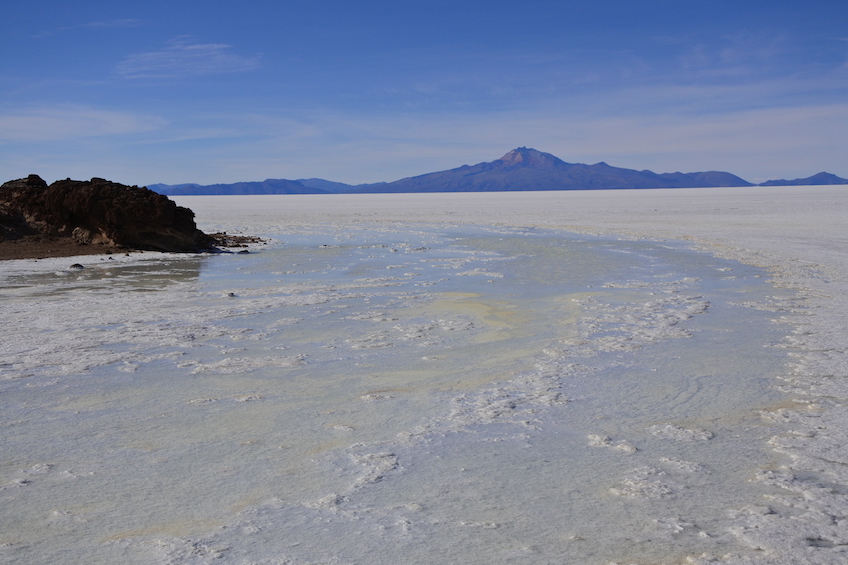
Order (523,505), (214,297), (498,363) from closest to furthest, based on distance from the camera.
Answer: (523,505) < (498,363) < (214,297)

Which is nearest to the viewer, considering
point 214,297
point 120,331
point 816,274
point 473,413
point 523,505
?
point 523,505

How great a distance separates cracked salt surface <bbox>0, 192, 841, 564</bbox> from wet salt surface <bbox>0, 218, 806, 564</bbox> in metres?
0.02

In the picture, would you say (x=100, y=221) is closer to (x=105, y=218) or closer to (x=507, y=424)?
(x=105, y=218)

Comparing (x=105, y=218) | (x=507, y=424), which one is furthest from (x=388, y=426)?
(x=105, y=218)

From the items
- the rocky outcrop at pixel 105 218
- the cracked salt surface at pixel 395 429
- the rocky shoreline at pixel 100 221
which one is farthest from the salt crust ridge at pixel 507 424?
the rocky outcrop at pixel 105 218

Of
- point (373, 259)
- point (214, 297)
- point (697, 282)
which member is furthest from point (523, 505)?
point (373, 259)

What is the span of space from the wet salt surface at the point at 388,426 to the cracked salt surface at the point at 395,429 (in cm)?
2

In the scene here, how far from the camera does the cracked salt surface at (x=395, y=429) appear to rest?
300 cm

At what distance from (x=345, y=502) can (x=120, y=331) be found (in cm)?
Result: 497

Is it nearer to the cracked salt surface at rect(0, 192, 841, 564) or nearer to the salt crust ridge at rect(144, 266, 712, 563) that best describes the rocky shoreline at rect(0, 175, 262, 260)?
the cracked salt surface at rect(0, 192, 841, 564)

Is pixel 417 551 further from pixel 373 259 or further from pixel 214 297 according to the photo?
pixel 373 259

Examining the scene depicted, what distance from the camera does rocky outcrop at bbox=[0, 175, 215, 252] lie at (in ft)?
59.8

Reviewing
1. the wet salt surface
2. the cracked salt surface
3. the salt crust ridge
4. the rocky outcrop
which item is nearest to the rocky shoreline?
the rocky outcrop

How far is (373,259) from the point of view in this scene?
50.7 ft
